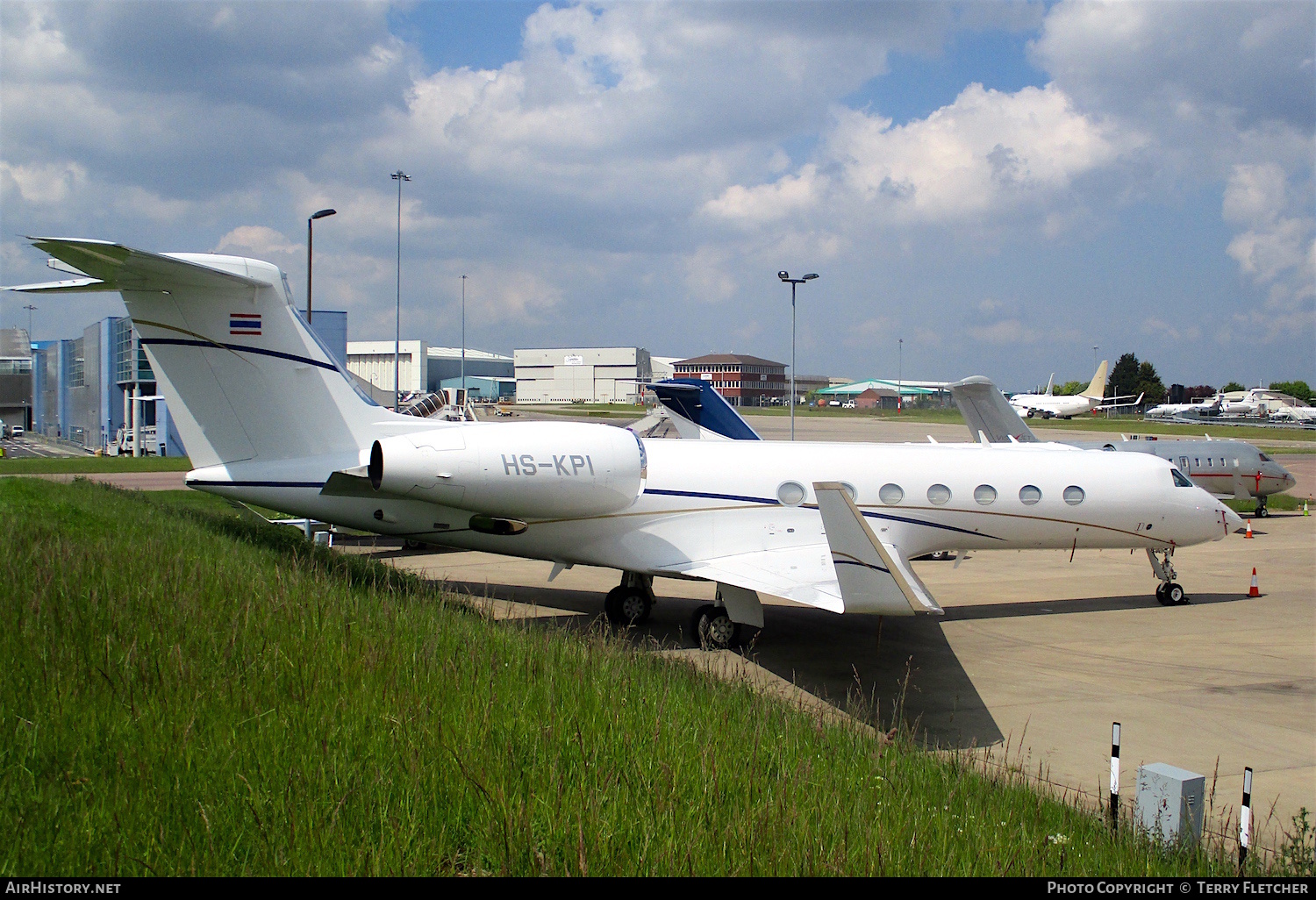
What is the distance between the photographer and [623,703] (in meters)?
5.75

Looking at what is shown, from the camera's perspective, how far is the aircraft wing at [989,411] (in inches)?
917

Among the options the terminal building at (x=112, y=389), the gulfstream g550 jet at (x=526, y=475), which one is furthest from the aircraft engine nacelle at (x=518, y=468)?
the terminal building at (x=112, y=389)

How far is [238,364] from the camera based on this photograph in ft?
34.5

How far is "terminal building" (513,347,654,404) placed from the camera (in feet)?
313

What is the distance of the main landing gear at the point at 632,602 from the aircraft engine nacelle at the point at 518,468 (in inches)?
60.6

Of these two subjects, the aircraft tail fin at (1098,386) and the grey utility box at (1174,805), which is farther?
the aircraft tail fin at (1098,386)

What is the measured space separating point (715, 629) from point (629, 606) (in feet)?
5.81

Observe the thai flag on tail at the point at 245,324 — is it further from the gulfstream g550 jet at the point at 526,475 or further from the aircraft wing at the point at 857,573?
the aircraft wing at the point at 857,573

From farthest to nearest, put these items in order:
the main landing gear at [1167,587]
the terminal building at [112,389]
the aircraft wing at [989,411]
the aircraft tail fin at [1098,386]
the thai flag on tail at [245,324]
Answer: the aircraft tail fin at [1098,386]
the terminal building at [112,389]
the aircraft wing at [989,411]
the main landing gear at [1167,587]
the thai flag on tail at [245,324]

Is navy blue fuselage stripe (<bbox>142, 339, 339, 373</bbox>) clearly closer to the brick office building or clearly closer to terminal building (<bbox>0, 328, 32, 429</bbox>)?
terminal building (<bbox>0, 328, 32, 429</bbox>)

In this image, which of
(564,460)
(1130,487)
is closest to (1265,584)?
(1130,487)

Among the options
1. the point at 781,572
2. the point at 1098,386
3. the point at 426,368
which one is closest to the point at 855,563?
the point at 781,572

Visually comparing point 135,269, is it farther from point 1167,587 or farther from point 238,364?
point 1167,587

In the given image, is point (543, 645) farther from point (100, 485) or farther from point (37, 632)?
point (100, 485)
